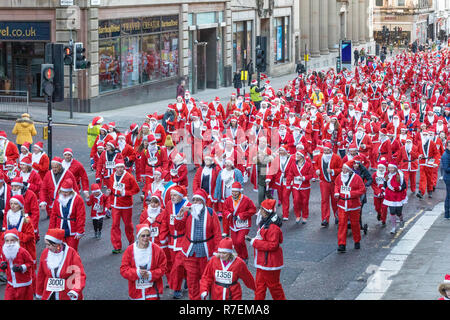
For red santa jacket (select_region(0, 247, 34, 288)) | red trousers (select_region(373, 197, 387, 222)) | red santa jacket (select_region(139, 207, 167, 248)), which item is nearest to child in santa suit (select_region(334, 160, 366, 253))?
red trousers (select_region(373, 197, 387, 222))

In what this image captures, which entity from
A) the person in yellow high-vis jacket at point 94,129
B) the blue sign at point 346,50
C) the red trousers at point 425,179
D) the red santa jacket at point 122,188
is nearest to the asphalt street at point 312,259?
the red trousers at point 425,179

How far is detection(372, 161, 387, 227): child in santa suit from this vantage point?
1762 centimetres

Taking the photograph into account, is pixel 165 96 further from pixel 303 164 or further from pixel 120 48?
pixel 303 164

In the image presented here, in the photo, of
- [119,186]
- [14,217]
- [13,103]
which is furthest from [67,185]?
[13,103]

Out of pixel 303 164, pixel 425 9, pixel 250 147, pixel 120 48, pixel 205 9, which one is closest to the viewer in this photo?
pixel 303 164

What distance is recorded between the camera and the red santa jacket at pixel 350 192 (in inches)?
623

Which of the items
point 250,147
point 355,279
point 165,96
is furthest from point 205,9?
point 355,279

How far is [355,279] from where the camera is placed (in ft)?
46.5

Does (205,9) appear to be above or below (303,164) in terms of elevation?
above

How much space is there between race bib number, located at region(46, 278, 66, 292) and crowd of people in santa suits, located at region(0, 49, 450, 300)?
0.04 feet

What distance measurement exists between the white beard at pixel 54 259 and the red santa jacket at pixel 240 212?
4.16m

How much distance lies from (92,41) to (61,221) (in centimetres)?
2254

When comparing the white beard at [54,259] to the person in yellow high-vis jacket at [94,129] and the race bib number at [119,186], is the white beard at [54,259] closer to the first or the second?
the race bib number at [119,186]

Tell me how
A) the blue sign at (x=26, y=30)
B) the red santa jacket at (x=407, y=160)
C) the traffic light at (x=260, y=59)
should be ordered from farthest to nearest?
1. the blue sign at (x=26, y=30)
2. the traffic light at (x=260, y=59)
3. the red santa jacket at (x=407, y=160)
